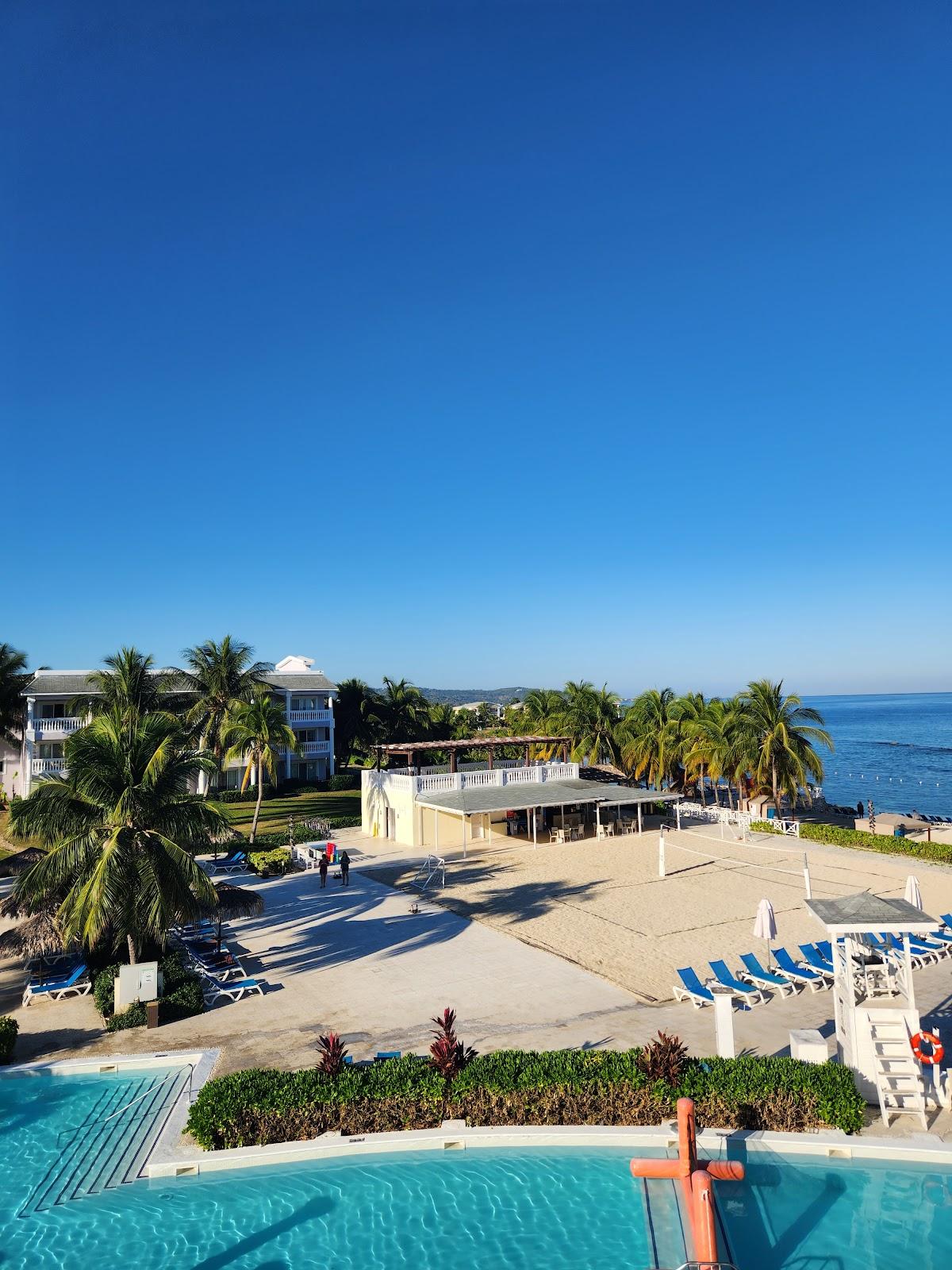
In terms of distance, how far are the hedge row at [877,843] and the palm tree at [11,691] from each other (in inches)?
1622

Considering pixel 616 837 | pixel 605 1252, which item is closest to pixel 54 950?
pixel 605 1252

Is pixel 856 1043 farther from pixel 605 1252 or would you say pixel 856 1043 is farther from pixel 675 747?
Answer: pixel 675 747

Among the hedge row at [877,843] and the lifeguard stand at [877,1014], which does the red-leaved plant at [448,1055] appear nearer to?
the lifeguard stand at [877,1014]

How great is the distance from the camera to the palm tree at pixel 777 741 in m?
36.4

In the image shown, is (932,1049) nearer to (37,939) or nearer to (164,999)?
(164,999)

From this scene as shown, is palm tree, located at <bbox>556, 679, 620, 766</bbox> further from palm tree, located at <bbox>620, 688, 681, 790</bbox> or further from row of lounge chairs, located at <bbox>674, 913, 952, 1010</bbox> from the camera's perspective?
row of lounge chairs, located at <bbox>674, 913, 952, 1010</bbox>

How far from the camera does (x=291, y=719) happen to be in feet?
179

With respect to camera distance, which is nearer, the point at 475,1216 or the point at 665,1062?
the point at 475,1216

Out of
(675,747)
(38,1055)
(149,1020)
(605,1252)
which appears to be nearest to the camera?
(605,1252)

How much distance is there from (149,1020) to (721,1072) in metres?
10.2

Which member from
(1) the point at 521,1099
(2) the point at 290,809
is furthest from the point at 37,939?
(2) the point at 290,809

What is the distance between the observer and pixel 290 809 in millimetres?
42844

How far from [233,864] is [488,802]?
989 cm

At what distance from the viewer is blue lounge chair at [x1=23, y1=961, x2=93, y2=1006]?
52.0ft
